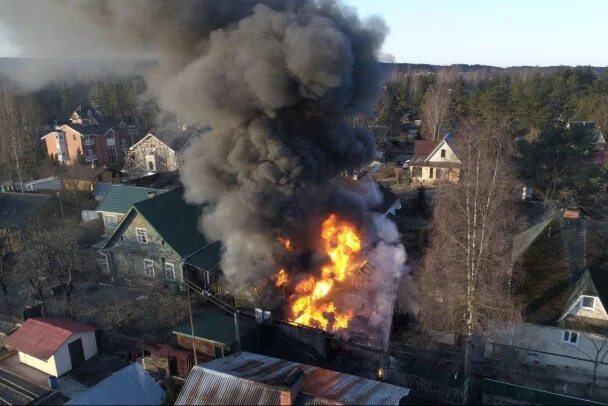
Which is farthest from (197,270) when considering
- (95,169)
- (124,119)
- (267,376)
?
(124,119)

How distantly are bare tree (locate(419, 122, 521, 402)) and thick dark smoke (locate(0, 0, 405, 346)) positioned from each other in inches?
97.2

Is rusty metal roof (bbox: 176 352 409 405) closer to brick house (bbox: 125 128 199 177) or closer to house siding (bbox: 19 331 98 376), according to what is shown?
house siding (bbox: 19 331 98 376)

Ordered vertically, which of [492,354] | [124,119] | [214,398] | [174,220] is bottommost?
[492,354]

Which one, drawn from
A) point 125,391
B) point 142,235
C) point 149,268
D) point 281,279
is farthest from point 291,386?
point 142,235

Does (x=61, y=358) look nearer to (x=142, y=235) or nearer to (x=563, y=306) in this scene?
(x=142, y=235)

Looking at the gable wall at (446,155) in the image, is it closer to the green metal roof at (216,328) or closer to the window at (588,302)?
the window at (588,302)

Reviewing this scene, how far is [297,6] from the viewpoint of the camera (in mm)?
19641

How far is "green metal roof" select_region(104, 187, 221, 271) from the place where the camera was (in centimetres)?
2242

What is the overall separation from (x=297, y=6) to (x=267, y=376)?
14.5 m

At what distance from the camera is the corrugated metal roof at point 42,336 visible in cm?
1670

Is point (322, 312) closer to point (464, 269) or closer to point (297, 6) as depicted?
point (464, 269)

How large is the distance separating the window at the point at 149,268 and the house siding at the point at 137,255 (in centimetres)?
16

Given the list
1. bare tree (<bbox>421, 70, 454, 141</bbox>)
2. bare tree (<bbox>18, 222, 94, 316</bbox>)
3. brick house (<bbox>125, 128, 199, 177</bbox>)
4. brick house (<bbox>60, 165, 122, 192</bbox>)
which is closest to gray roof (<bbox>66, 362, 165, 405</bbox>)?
bare tree (<bbox>18, 222, 94, 316</bbox>)

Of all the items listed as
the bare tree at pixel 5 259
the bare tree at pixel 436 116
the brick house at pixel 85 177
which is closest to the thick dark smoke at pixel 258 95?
the bare tree at pixel 5 259
